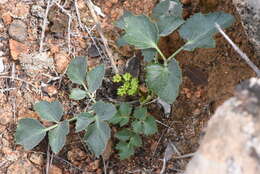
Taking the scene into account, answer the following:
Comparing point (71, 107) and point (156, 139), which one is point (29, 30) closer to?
point (71, 107)

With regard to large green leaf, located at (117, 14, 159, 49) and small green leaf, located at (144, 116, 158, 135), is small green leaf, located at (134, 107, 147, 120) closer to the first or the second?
small green leaf, located at (144, 116, 158, 135)

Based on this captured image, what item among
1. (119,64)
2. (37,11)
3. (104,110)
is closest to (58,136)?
(104,110)

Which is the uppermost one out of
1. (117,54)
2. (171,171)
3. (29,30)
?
(29,30)

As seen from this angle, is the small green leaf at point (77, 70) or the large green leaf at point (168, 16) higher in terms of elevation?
the large green leaf at point (168, 16)

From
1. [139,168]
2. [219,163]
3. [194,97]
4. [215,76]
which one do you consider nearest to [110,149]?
[139,168]

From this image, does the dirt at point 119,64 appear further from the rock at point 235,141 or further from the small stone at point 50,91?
the rock at point 235,141

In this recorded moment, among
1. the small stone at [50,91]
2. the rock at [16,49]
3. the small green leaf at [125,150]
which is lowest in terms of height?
the small green leaf at [125,150]

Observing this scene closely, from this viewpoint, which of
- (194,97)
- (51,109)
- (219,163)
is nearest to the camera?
(219,163)

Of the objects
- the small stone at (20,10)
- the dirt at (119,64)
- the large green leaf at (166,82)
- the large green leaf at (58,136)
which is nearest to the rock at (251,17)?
the dirt at (119,64)
